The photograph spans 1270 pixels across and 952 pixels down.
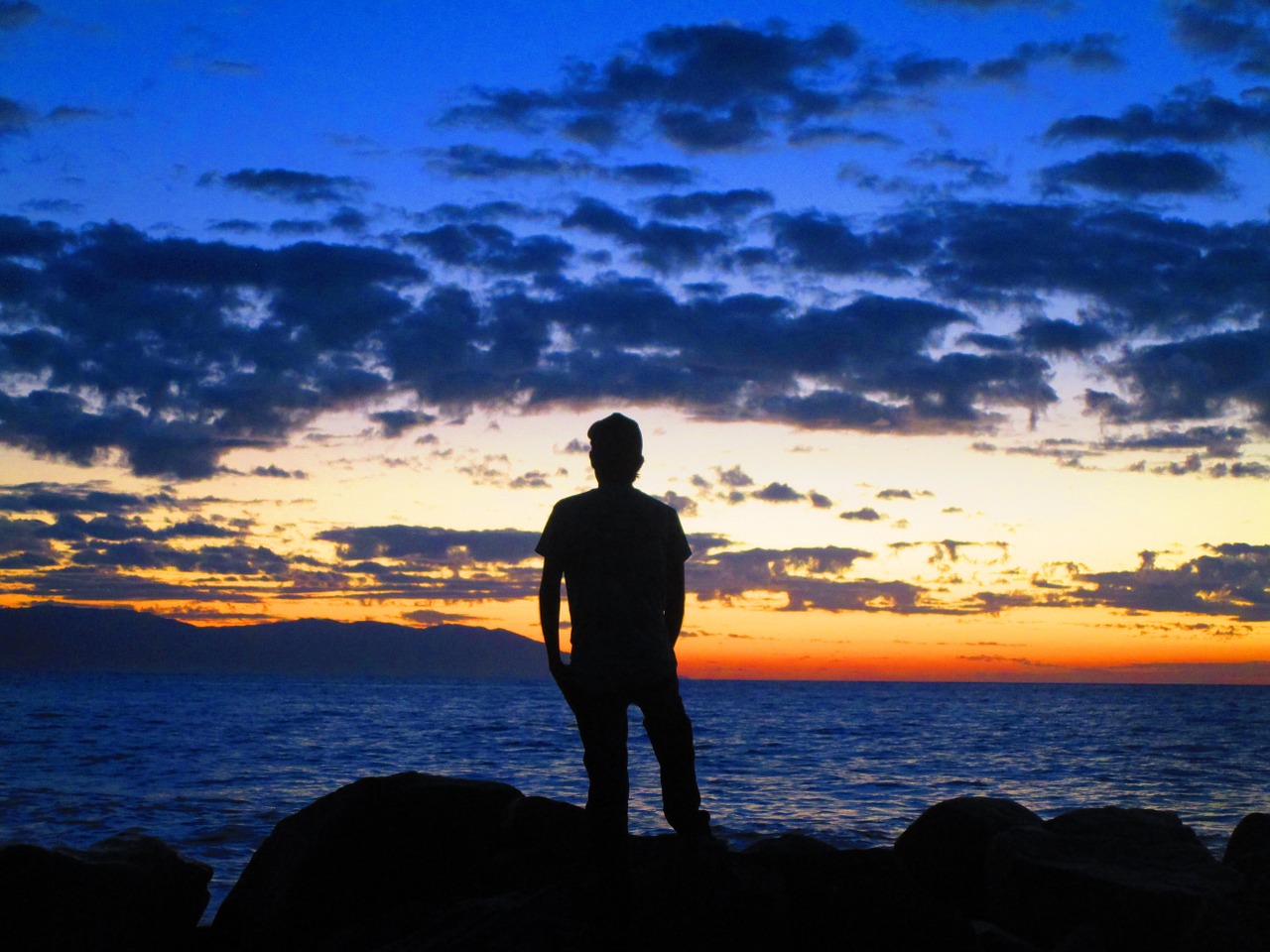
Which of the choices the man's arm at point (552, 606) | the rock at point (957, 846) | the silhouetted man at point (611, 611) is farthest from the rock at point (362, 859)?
the rock at point (957, 846)

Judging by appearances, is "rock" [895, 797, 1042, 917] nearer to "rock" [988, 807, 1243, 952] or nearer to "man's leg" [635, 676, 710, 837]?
"rock" [988, 807, 1243, 952]

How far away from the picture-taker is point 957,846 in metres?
8.61

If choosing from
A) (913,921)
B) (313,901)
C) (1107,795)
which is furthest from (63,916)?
(1107,795)

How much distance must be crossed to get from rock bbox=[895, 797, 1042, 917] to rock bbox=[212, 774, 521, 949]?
3405mm

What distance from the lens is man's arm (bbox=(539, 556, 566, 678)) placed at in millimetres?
5242

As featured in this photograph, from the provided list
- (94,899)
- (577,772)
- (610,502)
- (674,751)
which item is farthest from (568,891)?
(577,772)

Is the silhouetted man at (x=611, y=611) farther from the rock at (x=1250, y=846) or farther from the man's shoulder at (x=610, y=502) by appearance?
the rock at (x=1250, y=846)

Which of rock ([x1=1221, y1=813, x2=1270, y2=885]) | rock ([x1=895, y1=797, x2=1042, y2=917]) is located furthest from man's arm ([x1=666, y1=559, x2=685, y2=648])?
rock ([x1=1221, y1=813, x2=1270, y2=885])

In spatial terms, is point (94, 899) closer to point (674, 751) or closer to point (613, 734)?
point (613, 734)

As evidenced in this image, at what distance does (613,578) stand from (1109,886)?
431cm

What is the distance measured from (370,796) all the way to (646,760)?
772 inches

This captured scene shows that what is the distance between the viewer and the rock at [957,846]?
844cm

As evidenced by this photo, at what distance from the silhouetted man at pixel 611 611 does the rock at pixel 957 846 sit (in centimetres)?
408

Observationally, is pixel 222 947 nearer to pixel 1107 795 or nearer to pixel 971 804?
pixel 971 804
